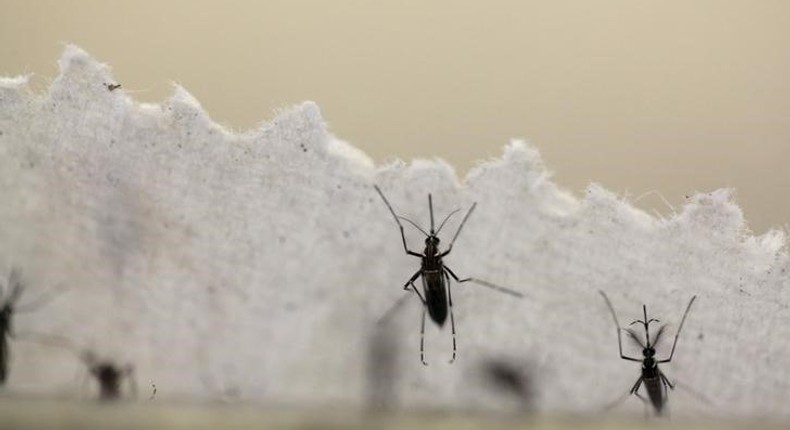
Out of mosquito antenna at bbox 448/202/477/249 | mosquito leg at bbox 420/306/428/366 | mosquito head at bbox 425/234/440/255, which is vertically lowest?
mosquito leg at bbox 420/306/428/366

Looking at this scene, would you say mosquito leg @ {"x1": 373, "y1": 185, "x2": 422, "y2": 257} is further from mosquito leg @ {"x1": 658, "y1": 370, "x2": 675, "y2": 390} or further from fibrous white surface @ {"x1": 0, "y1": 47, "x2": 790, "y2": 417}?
mosquito leg @ {"x1": 658, "y1": 370, "x2": 675, "y2": 390}

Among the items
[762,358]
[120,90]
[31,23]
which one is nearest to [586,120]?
[762,358]

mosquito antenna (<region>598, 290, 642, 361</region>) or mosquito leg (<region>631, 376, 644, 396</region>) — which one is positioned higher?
mosquito antenna (<region>598, 290, 642, 361</region>)

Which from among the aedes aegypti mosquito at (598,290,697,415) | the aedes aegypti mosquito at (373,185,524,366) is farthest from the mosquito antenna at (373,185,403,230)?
the aedes aegypti mosquito at (598,290,697,415)

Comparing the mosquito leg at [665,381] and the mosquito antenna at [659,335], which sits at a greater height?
the mosquito antenna at [659,335]

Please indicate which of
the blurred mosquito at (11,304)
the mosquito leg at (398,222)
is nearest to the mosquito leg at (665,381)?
the mosquito leg at (398,222)

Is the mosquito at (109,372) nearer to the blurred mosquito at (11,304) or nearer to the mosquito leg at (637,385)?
the blurred mosquito at (11,304)

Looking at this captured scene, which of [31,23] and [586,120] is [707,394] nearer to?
[586,120]
